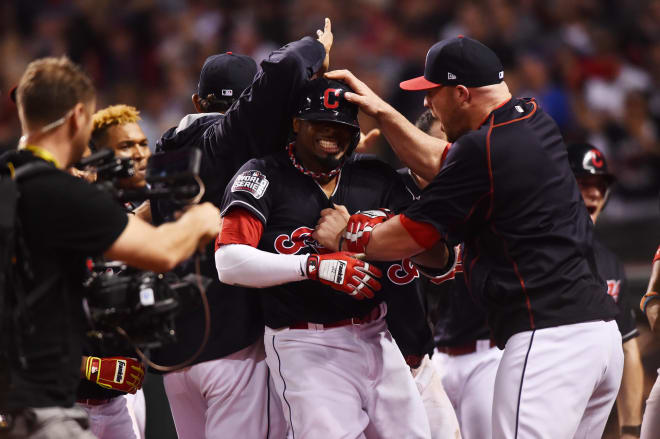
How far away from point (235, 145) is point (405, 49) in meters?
5.73

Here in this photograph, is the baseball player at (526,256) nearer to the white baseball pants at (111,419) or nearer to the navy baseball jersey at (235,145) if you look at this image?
the navy baseball jersey at (235,145)

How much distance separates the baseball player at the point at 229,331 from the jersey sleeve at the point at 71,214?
4.18 ft

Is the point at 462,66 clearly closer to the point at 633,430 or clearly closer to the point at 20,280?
the point at 20,280

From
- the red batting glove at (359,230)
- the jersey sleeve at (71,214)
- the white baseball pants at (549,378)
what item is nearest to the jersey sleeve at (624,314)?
the white baseball pants at (549,378)

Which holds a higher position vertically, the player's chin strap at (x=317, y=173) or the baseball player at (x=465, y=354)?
the player's chin strap at (x=317, y=173)

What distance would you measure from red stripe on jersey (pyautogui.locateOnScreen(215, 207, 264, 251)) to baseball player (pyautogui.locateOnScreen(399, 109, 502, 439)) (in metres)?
1.29

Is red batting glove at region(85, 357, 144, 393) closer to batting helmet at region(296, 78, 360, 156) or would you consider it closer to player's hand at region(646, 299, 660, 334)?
batting helmet at region(296, 78, 360, 156)

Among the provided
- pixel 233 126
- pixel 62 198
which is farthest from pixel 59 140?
pixel 233 126

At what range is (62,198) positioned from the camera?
3006mm

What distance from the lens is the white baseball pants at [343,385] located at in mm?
4043

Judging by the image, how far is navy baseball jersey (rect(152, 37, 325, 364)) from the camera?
4.21 meters

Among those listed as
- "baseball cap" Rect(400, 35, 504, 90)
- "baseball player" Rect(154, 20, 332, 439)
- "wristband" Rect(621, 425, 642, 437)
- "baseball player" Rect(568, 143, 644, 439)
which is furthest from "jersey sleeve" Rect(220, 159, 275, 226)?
"wristband" Rect(621, 425, 642, 437)

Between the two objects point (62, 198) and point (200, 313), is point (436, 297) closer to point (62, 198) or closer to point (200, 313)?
point (200, 313)

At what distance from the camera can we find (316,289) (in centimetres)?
416
